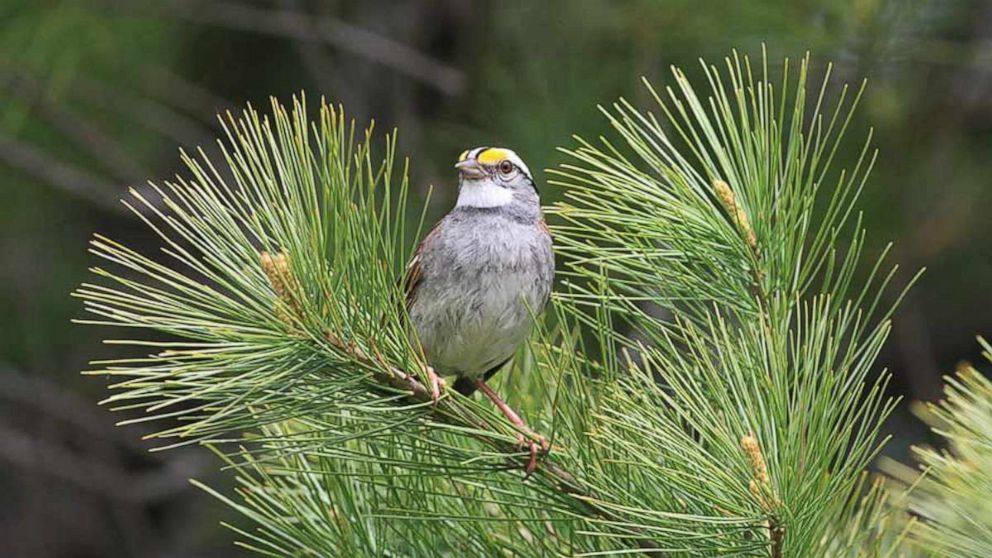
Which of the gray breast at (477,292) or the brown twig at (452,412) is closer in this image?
the brown twig at (452,412)

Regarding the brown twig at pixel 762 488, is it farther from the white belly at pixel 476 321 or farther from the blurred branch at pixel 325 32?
the blurred branch at pixel 325 32

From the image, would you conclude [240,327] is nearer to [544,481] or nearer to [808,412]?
[544,481]

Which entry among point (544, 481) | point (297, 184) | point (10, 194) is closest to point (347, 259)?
point (297, 184)

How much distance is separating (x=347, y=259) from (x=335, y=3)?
156 inches

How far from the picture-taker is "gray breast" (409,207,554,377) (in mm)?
2992

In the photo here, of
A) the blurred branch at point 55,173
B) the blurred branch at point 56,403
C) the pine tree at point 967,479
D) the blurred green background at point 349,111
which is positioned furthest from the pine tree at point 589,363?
the blurred branch at point 56,403

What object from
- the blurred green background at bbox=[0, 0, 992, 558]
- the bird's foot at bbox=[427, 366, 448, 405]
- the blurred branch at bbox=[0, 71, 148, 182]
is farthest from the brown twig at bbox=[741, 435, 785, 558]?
the blurred branch at bbox=[0, 71, 148, 182]

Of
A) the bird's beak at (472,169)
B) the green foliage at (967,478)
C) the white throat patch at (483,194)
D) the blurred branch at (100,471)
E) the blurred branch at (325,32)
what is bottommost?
the blurred branch at (100,471)

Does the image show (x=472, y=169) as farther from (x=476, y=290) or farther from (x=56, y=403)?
(x=56, y=403)

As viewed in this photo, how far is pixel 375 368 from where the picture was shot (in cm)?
210

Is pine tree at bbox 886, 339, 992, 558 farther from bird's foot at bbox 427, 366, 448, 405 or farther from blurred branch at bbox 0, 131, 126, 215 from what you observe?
blurred branch at bbox 0, 131, 126, 215

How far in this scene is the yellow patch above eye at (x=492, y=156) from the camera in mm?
3483

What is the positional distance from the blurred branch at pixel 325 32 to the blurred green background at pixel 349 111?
0.6 inches

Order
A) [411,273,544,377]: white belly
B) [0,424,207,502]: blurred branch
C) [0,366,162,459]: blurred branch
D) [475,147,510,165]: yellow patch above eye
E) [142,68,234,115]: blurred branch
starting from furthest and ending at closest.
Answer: [0,424,207,502]: blurred branch, [0,366,162,459]: blurred branch, [142,68,234,115]: blurred branch, [475,147,510,165]: yellow patch above eye, [411,273,544,377]: white belly
